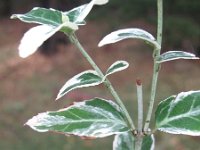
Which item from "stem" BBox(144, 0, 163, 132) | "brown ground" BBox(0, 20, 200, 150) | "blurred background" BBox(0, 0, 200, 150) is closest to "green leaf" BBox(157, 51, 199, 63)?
"stem" BBox(144, 0, 163, 132)

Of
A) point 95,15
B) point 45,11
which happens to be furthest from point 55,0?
point 45,11

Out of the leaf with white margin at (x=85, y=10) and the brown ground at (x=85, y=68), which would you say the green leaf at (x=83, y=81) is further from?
the brown ground at (x=85, y=68)

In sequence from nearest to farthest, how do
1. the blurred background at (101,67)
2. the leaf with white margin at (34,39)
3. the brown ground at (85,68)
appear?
the leaf with white margin at (34,39) → the blurred background at (101,67) → the brown ground at (85,68)

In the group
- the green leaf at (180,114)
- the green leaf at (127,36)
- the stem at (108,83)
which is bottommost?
the green leaf at (180,114)

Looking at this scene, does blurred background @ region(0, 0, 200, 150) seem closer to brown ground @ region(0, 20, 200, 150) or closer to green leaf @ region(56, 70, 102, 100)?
brown ground @ region(0, 20, 200, 150)

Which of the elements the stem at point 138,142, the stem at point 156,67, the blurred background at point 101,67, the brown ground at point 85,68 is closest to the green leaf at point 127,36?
the stem at point 156,67

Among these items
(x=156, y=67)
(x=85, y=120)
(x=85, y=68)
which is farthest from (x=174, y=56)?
(x=85, y=68)
